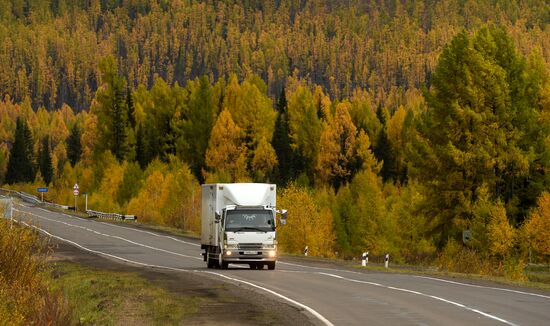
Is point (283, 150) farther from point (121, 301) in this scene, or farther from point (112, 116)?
point (121, 301)

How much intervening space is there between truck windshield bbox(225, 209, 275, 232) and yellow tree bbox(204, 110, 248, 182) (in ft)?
222

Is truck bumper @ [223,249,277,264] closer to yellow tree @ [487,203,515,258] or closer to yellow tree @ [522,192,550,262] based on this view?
yellow tree @ [487,203,515,258]

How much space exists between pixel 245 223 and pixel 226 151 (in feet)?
230

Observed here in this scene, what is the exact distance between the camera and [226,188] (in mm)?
43125

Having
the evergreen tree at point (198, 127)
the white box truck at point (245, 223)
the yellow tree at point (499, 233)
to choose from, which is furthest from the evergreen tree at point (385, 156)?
the white box truck at point (245, 223)

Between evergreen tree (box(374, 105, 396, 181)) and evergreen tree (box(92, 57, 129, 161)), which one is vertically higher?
evergreen tree (box(92, 57, 129, 161))

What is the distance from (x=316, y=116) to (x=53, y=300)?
110 meters

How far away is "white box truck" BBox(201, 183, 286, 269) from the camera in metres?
42.1

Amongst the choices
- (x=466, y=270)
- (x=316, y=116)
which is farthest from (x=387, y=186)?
(x=466, y=270)

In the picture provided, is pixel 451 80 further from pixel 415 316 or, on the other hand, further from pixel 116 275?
pixel 415 316

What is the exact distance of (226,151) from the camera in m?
112

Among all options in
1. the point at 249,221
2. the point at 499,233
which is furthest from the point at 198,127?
the point at 249,221

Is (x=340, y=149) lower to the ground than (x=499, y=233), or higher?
higher

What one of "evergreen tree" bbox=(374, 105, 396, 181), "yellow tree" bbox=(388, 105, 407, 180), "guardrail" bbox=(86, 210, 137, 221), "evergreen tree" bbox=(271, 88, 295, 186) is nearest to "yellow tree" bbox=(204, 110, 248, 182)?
"evergreen tree" bbox=(271, 88, 295, 186)
